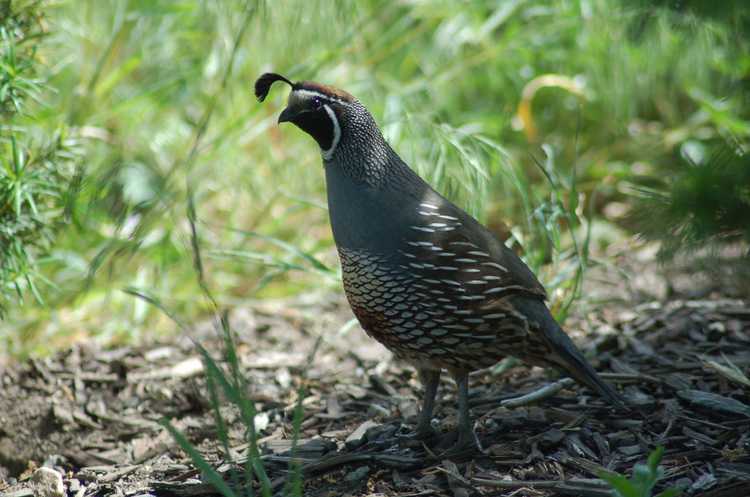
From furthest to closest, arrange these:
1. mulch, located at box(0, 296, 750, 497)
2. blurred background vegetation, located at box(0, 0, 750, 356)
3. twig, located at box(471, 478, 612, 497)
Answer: blurred background vegetation, located at box(0, 0, 750, 356)
mulch, located at box(0, 296, 750, 497)
twig, located at box(471, 478, 612, 497)

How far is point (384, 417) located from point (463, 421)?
0.50 m

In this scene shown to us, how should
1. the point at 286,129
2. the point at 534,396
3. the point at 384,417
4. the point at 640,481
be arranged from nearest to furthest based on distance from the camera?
1. the point at 640,481
2. the point at 534,396
3. the point at 384,417
4. the point at 286,129

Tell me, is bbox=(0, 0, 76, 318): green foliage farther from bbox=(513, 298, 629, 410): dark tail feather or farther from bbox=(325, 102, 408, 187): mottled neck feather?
bbox=(513, 298, 629, 410): dark tail feather

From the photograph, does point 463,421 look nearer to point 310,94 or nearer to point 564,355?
point 564,355

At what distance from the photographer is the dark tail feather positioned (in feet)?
9.94

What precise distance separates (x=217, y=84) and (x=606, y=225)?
8.15 feet

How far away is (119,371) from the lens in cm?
396

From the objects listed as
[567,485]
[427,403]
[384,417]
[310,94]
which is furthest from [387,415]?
[310,94]

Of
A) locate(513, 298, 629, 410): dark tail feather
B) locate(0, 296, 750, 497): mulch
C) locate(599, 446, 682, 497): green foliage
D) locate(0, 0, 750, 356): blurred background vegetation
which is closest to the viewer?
locate(599, 446, 682, 497): green foliage

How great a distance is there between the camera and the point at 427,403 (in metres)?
3.10

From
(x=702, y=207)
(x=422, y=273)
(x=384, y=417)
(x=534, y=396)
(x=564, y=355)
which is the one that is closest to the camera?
(x=702, y=207)

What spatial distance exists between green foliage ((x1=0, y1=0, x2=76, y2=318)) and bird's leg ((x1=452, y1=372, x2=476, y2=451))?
4.97ft

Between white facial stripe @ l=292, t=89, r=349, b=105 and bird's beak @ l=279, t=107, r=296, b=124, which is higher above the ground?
white facial stripe @ l=292, t=89, r=349, b=105

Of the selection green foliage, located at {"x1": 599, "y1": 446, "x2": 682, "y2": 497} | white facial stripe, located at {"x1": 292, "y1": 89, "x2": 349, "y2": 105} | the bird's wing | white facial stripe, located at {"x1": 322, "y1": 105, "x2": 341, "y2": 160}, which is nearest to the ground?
green foliage, located at {"x1": 599, "y1": 446, "x2": 682, "y2": 497}
